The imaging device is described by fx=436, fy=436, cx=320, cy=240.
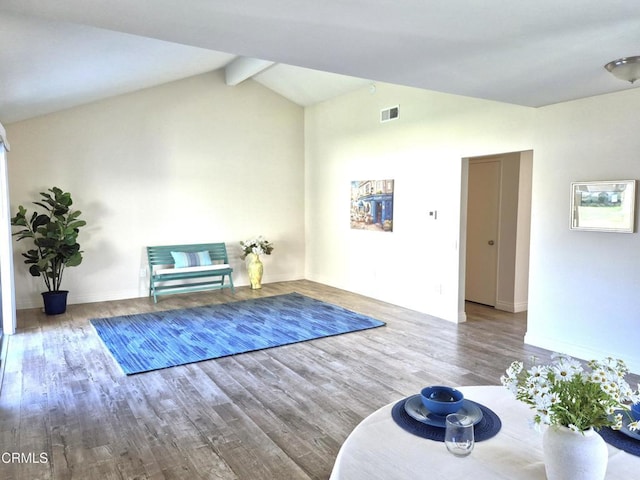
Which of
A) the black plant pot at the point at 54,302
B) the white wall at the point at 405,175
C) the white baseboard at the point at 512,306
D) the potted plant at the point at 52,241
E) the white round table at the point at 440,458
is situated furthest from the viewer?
the white baseboard at the point at 512,306

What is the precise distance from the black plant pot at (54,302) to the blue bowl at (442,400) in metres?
5.43

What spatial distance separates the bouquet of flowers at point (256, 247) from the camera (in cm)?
733

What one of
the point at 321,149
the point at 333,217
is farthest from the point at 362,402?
the point at 321,149

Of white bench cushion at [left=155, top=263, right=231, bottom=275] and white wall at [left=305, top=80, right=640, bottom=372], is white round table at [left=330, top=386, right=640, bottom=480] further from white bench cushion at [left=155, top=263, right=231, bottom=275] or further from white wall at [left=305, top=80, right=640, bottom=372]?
white bench cushion at [left=155, top=263, right=231, bottom=275]

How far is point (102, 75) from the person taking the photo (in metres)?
4.57

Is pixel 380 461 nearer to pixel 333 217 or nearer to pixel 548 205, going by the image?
pixel 548 205

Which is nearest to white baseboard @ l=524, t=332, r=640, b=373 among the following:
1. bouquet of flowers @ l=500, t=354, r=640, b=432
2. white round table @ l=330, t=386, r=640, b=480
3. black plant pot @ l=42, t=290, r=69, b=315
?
white round table @ l=330, t=386, r=640, b=480

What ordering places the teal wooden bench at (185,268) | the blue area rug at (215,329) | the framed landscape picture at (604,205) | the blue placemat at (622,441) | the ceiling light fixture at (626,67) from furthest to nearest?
the teal wooden bench at (185,268)
the blue area rug at (215,329)
the framed landscape picture at (604,205)
the ceiling light fixture at (626,67)
the blue placemat at (622,441)

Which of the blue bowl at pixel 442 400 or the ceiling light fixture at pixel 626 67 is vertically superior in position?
the ceiling light fixture at pixel 626 67

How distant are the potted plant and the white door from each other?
17.5ft

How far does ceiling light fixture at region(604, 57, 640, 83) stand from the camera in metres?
2.74

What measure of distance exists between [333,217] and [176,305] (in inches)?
115

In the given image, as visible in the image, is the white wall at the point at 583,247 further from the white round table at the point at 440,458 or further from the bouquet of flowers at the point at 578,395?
the bouquet of flowers at the point at 578,395

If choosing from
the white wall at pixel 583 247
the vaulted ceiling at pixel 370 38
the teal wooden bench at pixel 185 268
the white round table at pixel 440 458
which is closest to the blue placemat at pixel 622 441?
the white round table at pixel 440 458
